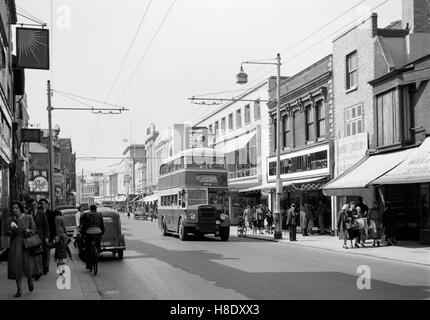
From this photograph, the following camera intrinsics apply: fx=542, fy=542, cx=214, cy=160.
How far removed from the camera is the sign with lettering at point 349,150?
82.8 feet

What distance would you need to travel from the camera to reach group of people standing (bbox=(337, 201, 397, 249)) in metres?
20.9

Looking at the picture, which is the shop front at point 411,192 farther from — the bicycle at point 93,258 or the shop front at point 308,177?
the bicycle at point 93,258

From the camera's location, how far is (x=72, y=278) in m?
12.9

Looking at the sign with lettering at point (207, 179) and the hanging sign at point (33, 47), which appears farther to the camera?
the sign with lettering at point (207, 179)

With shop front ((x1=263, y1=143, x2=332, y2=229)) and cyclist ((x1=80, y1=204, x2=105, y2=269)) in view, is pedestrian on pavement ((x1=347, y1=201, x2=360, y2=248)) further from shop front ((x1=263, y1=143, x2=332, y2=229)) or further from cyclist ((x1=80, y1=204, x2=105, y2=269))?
cyclist ((x1=80, y1=204, x2=105, y2=269))

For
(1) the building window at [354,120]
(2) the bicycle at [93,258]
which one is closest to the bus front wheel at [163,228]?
(1) the building window at [354,120]

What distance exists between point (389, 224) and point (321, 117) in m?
10.3

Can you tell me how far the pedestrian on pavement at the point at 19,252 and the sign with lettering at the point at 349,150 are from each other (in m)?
17.8

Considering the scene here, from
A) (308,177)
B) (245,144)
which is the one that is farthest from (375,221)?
(245,144)

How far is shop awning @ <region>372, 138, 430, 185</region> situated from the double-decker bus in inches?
344

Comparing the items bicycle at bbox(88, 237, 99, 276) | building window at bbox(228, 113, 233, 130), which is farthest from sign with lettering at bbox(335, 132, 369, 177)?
building window at bbox(228, 113, 233, 130)

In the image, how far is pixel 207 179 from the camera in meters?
27.0
